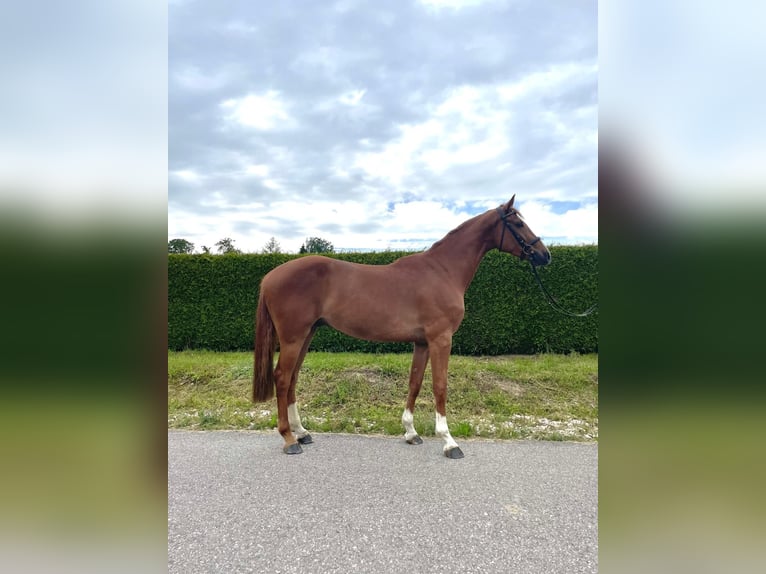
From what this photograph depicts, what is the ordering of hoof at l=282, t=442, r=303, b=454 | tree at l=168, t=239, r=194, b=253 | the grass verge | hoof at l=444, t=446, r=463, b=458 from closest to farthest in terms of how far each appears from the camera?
hoof at l=444, t=446, r=463, b=458, hoof at l=282, t=442, r=303, b=454, the grass verge, tree at l=168, t=239, r=194, b=253

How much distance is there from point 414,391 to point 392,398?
4.52 feet

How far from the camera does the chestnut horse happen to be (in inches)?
149

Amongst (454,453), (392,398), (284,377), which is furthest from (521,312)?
(284,377)

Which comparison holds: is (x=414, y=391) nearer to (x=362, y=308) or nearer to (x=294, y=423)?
(x=362, y=308)

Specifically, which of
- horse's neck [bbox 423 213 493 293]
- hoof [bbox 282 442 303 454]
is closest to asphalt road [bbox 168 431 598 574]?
hoof [bbox 282 442 303 454]

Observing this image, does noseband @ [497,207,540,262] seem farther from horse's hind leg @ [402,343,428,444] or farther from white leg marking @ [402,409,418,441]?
white leg marking @ [402,409,418,441]

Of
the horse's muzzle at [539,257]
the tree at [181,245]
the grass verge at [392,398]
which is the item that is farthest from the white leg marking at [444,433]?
the tree at [181,245]

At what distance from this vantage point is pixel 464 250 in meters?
4.10

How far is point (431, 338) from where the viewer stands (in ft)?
12.7

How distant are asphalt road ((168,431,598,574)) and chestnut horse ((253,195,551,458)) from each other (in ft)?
1.71
